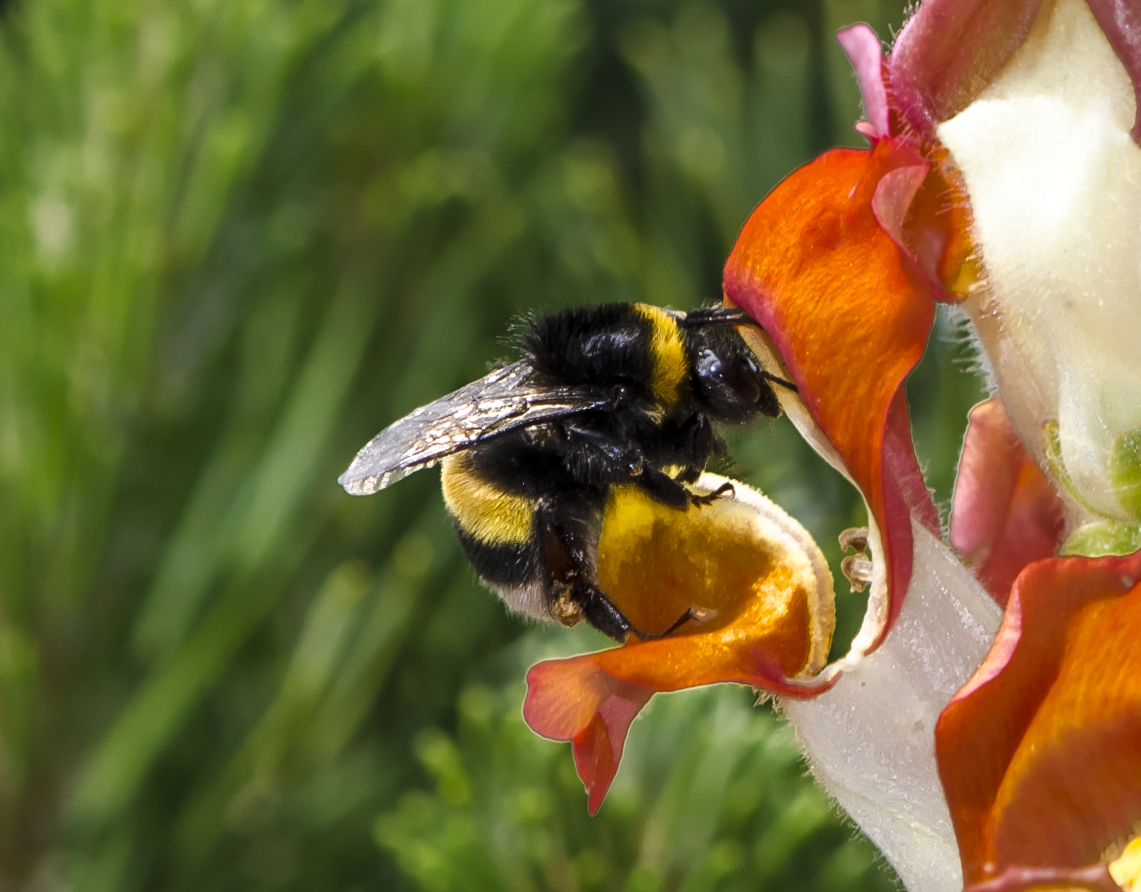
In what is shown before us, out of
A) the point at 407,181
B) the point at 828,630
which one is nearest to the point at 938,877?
the point at 828,630

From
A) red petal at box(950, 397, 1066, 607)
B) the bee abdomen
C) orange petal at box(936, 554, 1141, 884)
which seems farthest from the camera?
the bee abdomen

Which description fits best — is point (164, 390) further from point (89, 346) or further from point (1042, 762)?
point (1042, 762)

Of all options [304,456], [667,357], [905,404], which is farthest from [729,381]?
[304,456]

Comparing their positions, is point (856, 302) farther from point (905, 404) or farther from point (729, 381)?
point (729, 381)

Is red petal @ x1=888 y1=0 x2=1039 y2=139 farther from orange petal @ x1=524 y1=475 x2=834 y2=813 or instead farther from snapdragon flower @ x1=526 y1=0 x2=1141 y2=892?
orange petal @ x1=524 y1=475 x2=834 y2=813

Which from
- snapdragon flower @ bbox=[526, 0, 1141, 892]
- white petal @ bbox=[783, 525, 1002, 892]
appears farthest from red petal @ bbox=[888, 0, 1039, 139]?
white petal @ bbox=[783, 525, 1002, 892]

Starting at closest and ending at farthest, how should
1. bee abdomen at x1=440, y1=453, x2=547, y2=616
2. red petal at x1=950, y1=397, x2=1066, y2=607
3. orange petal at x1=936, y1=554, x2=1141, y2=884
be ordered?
orange petal at x1=936, y1=554, x2=1141, y2=884
red petal at x1=950, y1=397, x2=1066, y2=607
bee abdomen at x1=440, y1=453, x2=547, y2=616
